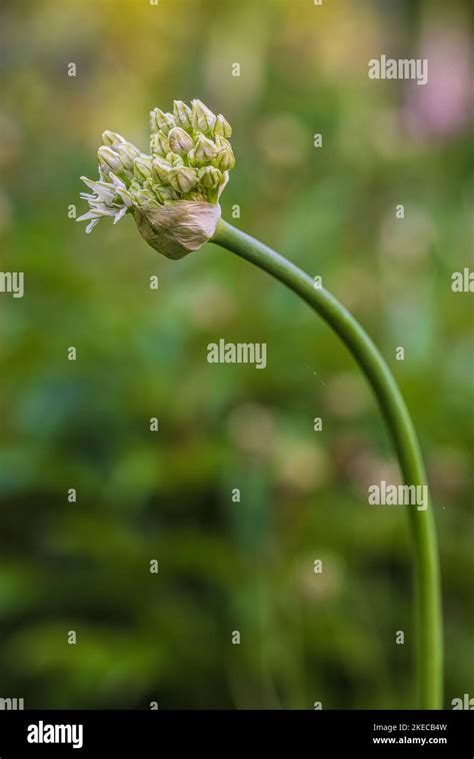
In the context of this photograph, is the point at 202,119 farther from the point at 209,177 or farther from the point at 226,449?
the point at 226,449

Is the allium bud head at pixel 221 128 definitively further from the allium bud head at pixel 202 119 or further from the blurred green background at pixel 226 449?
the blurred green background at pixel 226 449

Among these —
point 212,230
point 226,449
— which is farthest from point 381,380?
point 226,449

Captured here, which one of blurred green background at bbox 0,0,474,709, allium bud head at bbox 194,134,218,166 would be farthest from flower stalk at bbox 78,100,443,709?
blurred green background at bbox 0,0,474,709

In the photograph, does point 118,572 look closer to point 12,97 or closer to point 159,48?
point 12,97

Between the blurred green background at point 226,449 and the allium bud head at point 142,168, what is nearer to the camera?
the allium bud head at point 142,168

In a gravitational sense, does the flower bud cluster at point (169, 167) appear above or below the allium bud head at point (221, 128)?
below

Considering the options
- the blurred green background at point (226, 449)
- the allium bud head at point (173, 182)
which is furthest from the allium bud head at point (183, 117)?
the blurred green background at point (226, 449)
